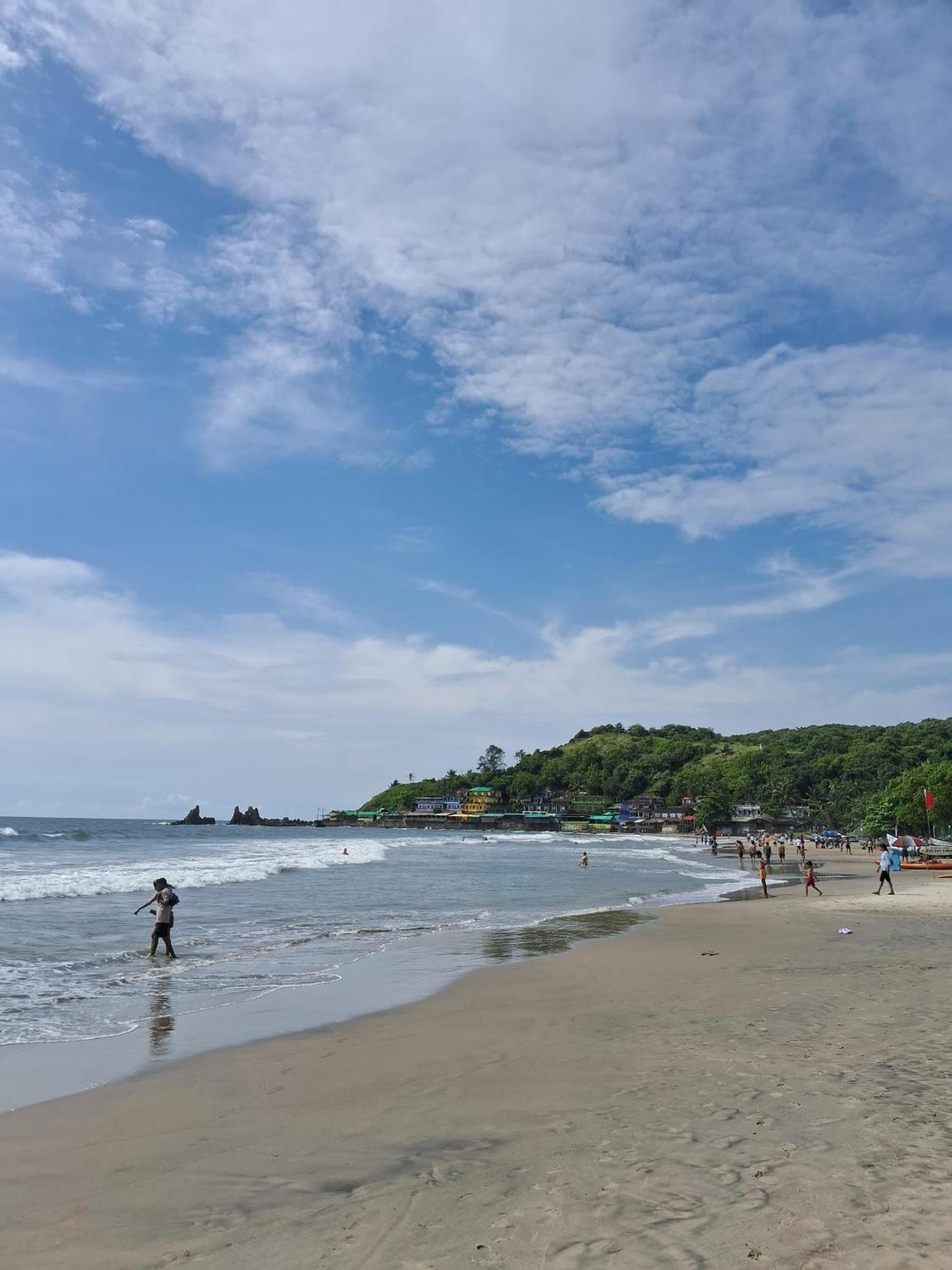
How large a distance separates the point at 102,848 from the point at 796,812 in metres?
127

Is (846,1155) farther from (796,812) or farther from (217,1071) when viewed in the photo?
(796,812)

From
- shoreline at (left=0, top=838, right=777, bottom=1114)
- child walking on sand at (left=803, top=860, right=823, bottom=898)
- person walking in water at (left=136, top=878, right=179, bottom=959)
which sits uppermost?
person walking in water at (left=136, top=878, right=179, bottom=959)

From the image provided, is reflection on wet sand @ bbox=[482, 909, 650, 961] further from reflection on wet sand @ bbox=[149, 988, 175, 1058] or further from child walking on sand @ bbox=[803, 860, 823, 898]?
child walking on sand @ bbox=[803, 860, 823, 898]

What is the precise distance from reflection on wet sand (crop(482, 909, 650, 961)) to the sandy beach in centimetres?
603

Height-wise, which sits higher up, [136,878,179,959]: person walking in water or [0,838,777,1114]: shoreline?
[136,878,179,959]: person walking in water

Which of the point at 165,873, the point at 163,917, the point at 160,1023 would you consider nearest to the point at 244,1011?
the point at 160,1023

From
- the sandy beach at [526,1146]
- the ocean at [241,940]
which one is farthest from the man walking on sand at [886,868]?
the sandy beach at [526,1146]

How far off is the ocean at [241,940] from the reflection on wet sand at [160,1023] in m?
0.04

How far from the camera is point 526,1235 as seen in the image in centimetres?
467

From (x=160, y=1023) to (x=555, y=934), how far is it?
36.1 ft

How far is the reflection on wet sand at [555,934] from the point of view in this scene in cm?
1745

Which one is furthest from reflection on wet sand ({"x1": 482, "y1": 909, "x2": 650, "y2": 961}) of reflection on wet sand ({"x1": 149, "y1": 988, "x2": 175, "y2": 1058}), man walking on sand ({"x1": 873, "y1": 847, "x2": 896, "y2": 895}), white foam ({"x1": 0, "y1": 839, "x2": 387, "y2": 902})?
white foam ({"x1": 0, "y1": 839, "x2": 387, "y2": 902})

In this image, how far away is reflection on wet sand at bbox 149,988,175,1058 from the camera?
9.71m

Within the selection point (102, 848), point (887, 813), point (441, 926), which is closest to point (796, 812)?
point (887, 813)
